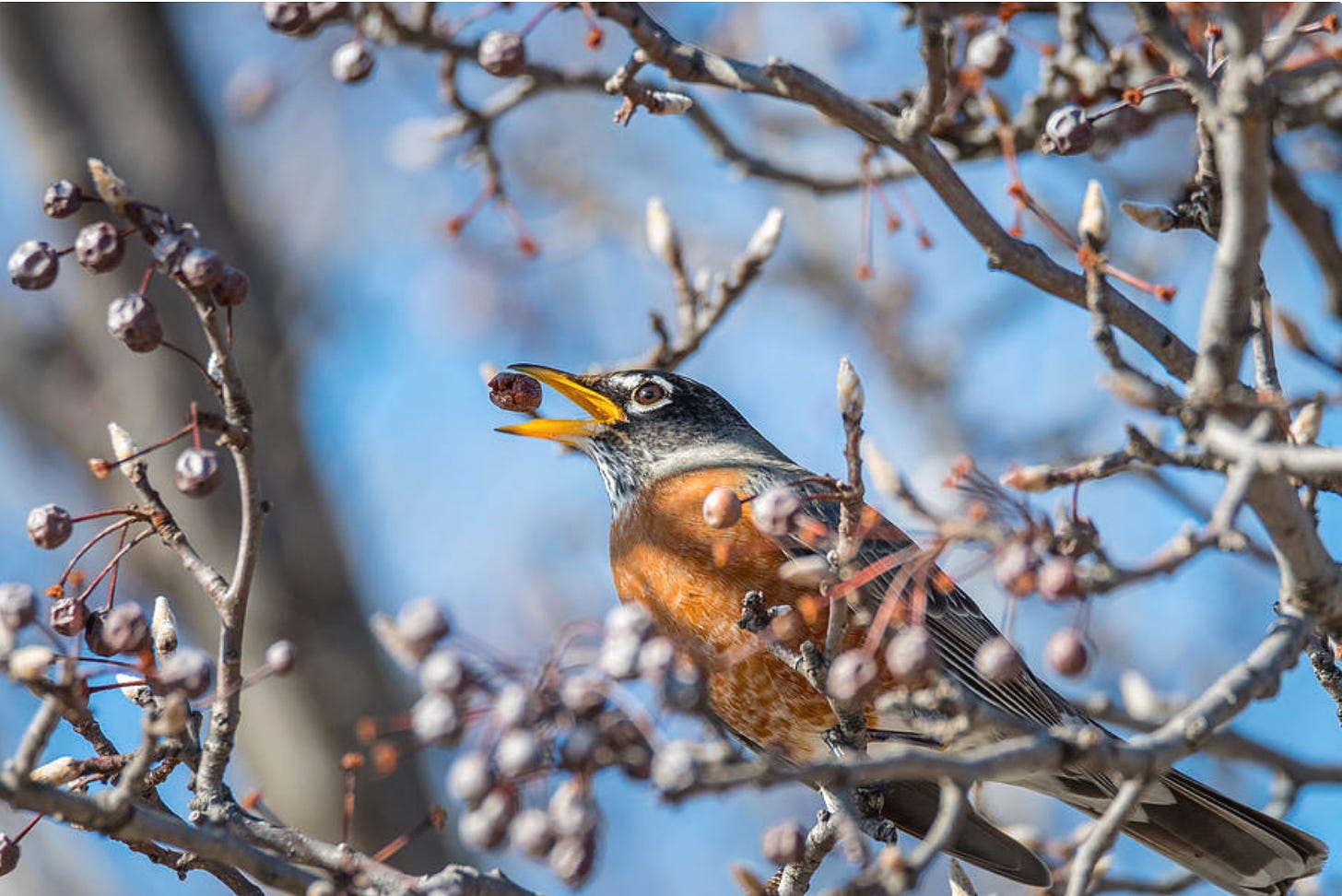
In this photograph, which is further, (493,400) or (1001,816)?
(1001,816)

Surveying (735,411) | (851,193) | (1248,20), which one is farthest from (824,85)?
(735,411)

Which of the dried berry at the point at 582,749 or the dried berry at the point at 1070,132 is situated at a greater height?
the dried berry at the point at 1070,132

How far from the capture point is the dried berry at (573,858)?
1.61m

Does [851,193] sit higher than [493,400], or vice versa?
[851,193]

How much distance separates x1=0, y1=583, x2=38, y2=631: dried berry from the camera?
1.87 metres

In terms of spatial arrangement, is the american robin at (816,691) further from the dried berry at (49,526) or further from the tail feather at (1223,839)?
the dried berry at (49,526)

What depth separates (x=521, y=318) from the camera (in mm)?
A: 8477

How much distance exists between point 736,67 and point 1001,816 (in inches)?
200

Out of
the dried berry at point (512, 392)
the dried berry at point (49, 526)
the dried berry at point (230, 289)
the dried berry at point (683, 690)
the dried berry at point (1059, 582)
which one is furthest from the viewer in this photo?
the dried berry at point (512, 392)

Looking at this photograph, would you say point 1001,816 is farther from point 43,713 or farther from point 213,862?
point 43,713

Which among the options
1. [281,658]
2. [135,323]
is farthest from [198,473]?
[281,658]

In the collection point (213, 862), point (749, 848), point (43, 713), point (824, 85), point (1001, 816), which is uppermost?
point (824, 85)

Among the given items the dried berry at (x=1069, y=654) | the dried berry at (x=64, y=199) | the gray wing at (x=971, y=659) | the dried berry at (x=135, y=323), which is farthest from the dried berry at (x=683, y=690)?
the gray wing at (x=971, y=659)

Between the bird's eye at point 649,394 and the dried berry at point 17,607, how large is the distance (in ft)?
8.90
